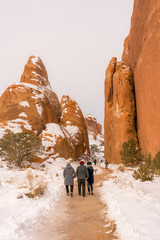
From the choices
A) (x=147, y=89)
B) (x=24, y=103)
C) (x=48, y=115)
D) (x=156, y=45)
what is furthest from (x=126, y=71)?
(x=24, y=103)

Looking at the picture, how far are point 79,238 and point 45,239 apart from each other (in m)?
0.77

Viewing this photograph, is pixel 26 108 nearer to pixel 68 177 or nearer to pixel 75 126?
pixel 75 126

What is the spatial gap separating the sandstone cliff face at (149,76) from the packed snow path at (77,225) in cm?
1390

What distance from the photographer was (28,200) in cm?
659

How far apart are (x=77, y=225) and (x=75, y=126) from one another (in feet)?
118

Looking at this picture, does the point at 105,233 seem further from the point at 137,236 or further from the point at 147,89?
the point at 147,89

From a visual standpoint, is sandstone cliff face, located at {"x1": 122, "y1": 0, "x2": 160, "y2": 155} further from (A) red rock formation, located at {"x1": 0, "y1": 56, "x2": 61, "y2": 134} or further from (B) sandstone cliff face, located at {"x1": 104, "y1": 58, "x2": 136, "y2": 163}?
(A) red rock formation, located at {"x1": 0, "y1": 56, "x2": 61, "y2": 134}

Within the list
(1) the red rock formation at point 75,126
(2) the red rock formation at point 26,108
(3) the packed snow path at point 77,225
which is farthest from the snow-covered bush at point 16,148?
(1) the red rock formation at point 75,126

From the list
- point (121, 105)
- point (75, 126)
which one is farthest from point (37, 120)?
point (121, 105)

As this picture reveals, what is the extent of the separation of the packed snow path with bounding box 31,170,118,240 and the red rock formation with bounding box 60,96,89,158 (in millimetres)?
31074

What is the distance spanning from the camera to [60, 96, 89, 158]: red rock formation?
126 feet

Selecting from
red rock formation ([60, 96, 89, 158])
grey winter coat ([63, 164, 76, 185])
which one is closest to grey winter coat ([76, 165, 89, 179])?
grey winter coat ([63, 164, 76, 185])

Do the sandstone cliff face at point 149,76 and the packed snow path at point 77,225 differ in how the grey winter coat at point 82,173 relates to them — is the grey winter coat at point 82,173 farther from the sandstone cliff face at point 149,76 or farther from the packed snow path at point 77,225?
the sandstone cliff face at point 149,76

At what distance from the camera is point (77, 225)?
462 cm
